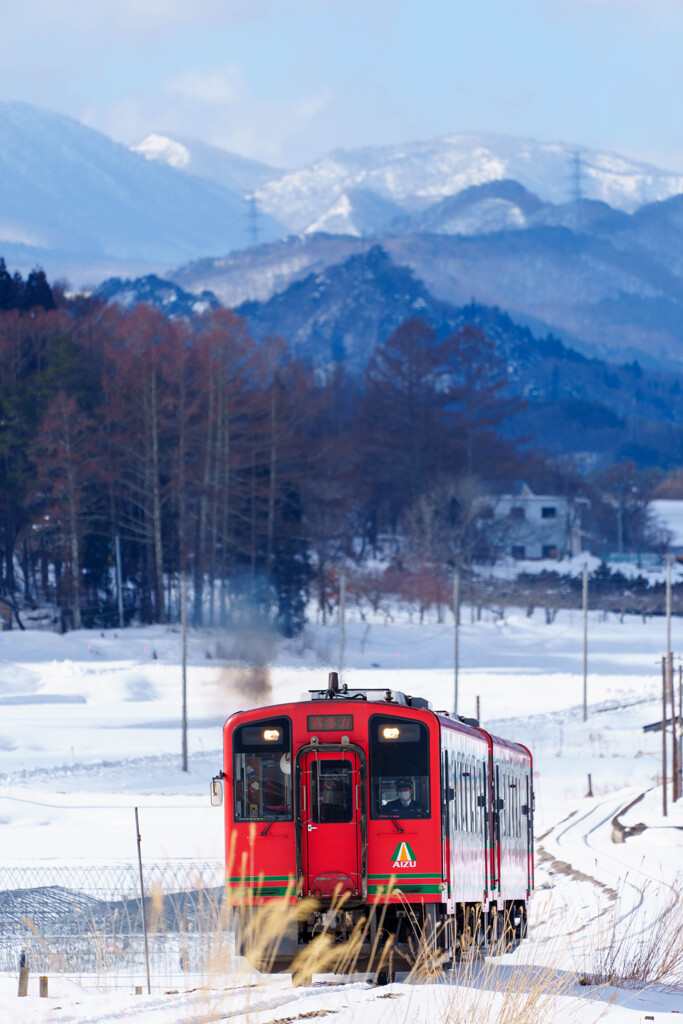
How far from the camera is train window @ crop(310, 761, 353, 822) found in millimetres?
12633

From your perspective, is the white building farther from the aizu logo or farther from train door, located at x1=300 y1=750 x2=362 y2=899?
the aizu logo

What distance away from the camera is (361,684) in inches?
2494

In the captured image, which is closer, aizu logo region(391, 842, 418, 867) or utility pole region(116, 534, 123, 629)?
aizu logo region(391, 842, 418, 867)

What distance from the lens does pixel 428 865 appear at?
12.6 m

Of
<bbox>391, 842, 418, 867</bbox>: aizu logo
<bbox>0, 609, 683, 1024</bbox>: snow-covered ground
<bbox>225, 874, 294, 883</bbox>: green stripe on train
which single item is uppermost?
<bbox>391, 842, 418, 867</bbox>: aizu logo

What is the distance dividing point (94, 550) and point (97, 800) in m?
41.8

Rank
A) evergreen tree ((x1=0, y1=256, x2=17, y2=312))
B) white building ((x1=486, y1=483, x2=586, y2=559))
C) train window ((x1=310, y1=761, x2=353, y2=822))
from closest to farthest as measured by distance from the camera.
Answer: train window ((x1=310, y1=761, x2=353, y2=822)) < evergreen tree ((x1=0, y1=256, x2=17, y2=312)) < white building ((x1=486, y1=483, x2=586, y2=559))

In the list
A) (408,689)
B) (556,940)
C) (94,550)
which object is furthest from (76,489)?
(556,940)

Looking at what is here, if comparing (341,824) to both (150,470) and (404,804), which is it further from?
(150,470)

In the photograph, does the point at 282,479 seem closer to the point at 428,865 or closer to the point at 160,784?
the point at 160,784

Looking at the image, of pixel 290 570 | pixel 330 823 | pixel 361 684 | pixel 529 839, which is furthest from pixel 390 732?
pixel 290 570

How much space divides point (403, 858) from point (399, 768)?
2.82ft

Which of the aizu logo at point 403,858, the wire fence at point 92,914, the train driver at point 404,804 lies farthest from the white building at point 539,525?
the aizu logo at point 403,858

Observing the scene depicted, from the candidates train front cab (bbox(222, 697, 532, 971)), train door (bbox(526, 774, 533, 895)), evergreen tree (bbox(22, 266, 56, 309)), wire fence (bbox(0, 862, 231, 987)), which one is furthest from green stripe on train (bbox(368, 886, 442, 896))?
evergreen tree (bbox(22, 266, 56, 309))
